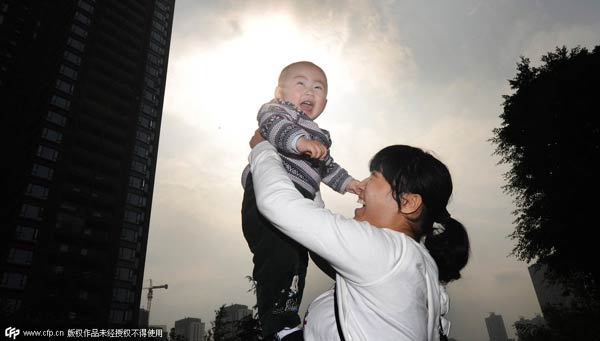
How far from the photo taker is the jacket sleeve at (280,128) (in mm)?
2139

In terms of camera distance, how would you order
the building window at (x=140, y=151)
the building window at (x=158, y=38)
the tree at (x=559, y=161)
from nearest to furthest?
1. the tree at (x=559, y=161)
2. the building window at (x=140, y=151)
3. the building window at (x=158, y=38)

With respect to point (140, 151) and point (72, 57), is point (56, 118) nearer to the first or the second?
point (72, 57)

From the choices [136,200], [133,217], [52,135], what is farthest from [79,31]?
[133,217]

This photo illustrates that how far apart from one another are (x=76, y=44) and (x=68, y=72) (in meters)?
7.27

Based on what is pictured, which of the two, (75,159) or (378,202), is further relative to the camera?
(75,159)

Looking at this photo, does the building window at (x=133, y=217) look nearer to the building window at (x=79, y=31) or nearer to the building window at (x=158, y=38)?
the building window at (x=79, y=31)

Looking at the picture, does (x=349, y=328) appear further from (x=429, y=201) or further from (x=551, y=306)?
(x=551, y=306)

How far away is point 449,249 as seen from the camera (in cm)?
198

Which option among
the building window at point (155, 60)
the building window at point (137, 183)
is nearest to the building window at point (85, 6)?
the building window at point (155, 60)

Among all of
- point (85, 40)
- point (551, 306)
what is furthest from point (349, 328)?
point (85, 40)

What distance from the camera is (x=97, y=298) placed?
53625mm

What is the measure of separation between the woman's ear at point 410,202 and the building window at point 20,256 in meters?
63.1

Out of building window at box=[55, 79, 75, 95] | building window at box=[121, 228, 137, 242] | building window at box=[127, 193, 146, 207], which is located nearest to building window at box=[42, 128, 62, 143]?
building window at box=[55, 79, 75, 95]

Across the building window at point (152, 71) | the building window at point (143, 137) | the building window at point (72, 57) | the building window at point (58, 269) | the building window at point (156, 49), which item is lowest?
the building window at point (58, 269)
